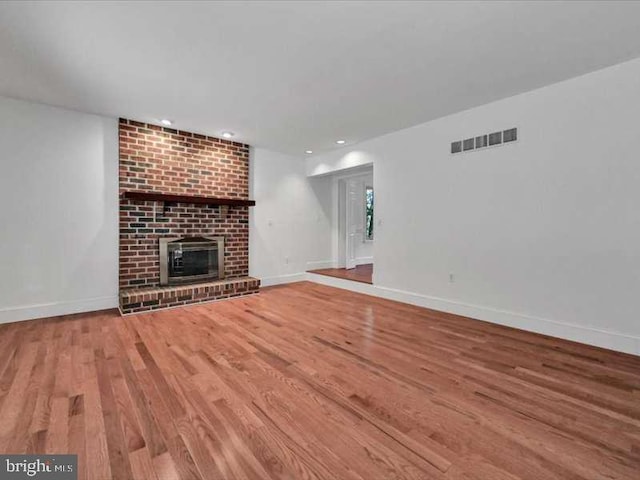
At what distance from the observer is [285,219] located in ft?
19.4

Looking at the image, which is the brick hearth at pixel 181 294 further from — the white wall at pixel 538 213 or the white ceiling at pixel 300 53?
the white wall at pixel 538 213

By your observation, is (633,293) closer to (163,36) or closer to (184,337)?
(184,337)

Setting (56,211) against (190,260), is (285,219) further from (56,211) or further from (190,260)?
Result: (56,211)

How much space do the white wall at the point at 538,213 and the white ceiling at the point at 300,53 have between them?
1.04ft

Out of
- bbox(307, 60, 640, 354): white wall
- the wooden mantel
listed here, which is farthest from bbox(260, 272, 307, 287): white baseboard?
bbox(307, 60, 640, 354): white wall

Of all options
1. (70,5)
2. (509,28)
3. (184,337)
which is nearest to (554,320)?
(509,28)

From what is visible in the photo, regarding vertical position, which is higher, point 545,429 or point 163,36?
point 163,36

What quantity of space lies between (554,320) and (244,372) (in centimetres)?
312

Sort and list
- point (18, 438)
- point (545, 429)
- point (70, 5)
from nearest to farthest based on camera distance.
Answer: point (18, 438) → point (545, 429) → point (70, 5)

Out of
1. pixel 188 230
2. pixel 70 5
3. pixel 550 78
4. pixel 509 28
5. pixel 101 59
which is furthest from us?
pixel 188 230

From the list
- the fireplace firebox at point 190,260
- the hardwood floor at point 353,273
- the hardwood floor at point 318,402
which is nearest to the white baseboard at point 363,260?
the hardwood floor at point 353,273

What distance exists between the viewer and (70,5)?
1.94 metres

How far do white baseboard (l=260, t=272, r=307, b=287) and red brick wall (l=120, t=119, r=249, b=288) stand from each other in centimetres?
47

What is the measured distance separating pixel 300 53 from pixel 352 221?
4.59 m
